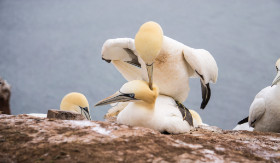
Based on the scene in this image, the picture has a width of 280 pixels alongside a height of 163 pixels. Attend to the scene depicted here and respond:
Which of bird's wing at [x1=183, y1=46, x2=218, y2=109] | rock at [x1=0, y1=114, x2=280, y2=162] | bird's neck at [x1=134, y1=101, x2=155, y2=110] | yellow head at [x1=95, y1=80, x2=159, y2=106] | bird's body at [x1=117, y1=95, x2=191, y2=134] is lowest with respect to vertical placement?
rock at [x1=0, y1=114, x2=280, y2=162]

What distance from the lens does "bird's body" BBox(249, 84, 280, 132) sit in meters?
3.17

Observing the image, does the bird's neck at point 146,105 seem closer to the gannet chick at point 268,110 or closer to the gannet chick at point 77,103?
the gannet chick at point 77,103

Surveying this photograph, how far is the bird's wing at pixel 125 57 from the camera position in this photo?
2551mm

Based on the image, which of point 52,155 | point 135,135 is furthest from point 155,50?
point 52,155

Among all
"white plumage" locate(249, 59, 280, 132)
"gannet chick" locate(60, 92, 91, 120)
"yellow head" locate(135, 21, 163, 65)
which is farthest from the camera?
"gannet chick" locate(60, 92, 91, 120)

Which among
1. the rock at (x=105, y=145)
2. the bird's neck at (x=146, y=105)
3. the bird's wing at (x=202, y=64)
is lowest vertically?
the rock at (x=105, y=145)

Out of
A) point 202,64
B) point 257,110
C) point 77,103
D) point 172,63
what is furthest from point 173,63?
point 77,103

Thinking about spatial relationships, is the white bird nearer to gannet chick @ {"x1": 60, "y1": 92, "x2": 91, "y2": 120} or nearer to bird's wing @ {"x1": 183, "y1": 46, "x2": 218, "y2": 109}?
bird's wing @ {"x1": 183, "y1": 46, "x2": 218, "y2": 109}

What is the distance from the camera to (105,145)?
62.7 inches

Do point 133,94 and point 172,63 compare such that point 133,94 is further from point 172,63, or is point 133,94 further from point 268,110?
point 268,110

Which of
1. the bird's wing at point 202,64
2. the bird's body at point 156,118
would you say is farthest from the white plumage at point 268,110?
the bird's body at point 156,118

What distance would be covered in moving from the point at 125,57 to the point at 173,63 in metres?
0.51

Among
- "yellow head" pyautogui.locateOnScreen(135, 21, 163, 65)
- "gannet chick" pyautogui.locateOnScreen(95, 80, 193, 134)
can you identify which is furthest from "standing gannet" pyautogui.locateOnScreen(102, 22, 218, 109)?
"gannet chick" pyautogui.locateOnScreen(95, 80, 193, 134)

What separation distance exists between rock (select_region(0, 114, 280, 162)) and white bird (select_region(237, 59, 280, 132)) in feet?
3.92
